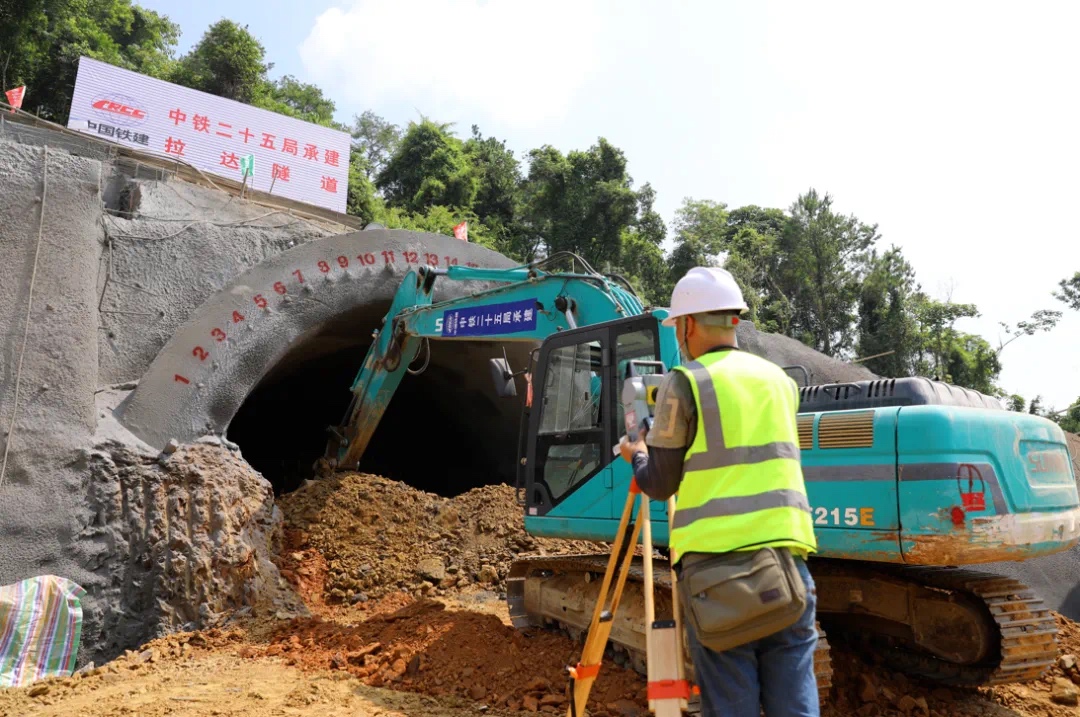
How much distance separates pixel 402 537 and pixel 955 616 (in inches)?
208

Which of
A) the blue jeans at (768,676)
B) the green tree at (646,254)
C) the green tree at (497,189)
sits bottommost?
the blue jeans at (768,676)

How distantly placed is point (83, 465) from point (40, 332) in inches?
46.6

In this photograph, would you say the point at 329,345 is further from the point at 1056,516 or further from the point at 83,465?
the point at 1056,516

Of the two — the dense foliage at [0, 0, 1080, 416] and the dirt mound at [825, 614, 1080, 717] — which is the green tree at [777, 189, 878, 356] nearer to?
the dense foliage at [0, 0, 1080, 416]

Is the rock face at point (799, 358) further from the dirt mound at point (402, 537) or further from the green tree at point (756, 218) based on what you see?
the green tree at point (756, 218)

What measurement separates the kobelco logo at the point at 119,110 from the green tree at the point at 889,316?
2107 centimetres

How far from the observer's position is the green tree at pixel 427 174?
31312 mm

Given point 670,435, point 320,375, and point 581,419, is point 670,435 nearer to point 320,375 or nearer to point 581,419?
point 581,419

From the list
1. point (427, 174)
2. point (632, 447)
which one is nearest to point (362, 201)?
point (427, 174)

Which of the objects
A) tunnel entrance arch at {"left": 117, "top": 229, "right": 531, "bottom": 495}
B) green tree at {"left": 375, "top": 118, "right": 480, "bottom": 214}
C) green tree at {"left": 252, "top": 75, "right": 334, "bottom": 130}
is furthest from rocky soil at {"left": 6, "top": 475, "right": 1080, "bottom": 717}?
green tree at {"left": 252, "top": 75, "right": 334, "bottom": 130}

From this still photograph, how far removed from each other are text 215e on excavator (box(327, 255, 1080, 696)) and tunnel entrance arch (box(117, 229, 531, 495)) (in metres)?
3.15

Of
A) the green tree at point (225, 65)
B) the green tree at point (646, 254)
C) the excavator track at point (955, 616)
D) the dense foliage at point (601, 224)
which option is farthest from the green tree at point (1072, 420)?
the green tree at point (225, 65)

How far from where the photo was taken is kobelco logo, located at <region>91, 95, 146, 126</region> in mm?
18016

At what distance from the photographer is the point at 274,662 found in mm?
5980
